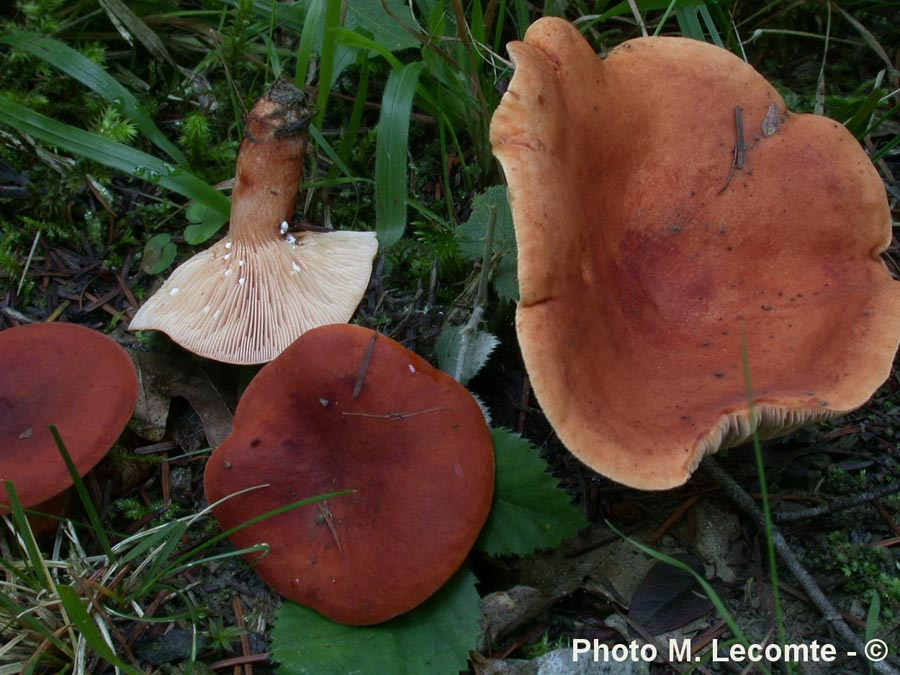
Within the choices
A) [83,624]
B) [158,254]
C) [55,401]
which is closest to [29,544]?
[83,624]

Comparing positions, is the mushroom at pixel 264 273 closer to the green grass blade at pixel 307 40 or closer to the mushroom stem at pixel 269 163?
the mushroom stem at pixel 269 163

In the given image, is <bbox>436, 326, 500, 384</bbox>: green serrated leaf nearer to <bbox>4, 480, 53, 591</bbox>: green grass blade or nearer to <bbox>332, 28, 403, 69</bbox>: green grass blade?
<bbox>332, 28, 403, 69</bbox>: green grass blade

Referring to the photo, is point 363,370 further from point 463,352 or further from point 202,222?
point 202,222

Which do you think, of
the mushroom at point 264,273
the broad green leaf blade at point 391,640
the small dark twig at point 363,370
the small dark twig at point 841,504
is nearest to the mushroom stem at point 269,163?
the mushroom at point 264,273

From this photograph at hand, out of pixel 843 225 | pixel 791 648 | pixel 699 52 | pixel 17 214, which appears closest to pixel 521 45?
pixel 699 52

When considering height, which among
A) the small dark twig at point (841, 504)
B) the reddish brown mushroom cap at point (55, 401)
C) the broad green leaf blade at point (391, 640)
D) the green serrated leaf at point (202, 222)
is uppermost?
the green serrated leaf at point (202, 222)

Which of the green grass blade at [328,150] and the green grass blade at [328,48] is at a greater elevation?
the green grass blade at [328,48]
